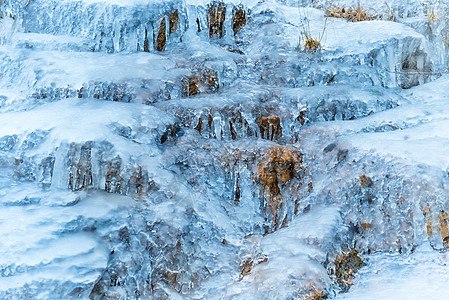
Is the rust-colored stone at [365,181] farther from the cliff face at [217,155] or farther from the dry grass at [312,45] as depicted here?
the dry grass at [312,45]

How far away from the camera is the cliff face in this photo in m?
2.48

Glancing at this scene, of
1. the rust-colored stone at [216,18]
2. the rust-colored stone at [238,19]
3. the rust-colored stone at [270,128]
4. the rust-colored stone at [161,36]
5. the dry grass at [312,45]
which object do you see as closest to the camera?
the rust-colored stone at [270,128]

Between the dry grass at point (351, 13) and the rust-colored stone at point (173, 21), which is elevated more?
the dry grass at point (351, 13)

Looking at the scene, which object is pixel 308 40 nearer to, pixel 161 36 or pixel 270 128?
pixel 270 128

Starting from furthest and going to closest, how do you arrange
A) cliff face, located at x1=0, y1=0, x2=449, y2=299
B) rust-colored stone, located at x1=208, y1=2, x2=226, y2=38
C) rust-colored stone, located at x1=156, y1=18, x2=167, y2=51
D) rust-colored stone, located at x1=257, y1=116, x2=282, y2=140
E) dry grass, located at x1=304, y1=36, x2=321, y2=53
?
rust-colored stone, located at x1=208, y1=2, x2=226, y2=38 → rust-colored stone, located at x1=156, y1=18, x2=167, y2=51 → dry grass, located at x1=304, y1=36, x2=321, y2=53 → rust-colored stone, located at x1=257, y1=116, x2=282, y2=140 → cliff face, located at x1=0, y1=0, x2=449, y2=299

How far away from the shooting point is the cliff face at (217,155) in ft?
8.13

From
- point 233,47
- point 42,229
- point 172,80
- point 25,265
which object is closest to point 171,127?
point 172,80

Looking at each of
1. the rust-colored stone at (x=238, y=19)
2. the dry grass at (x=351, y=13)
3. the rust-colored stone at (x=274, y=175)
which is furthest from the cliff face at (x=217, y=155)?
the dry grass at (x=351, y=13)

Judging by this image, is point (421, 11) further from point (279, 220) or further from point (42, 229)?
point (42, 229)

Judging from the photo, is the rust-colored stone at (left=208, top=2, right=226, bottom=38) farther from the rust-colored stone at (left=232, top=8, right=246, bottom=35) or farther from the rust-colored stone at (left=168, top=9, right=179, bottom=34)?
the rust-colored stone at (left=168, top=9, right=179, bottom=34)

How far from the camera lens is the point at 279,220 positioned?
326cm

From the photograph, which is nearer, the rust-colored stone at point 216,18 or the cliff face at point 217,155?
the cliff face at point 217,155

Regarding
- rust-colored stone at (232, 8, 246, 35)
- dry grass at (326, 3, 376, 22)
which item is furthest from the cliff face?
dry grass at (326, 3, 376, 22)

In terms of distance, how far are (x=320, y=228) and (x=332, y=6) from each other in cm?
396
